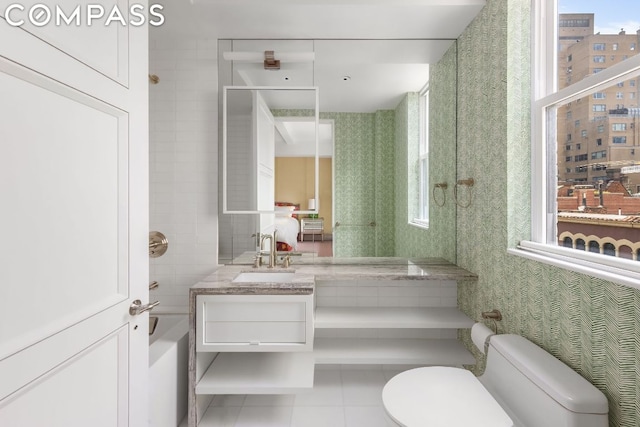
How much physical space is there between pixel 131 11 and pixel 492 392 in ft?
6.74

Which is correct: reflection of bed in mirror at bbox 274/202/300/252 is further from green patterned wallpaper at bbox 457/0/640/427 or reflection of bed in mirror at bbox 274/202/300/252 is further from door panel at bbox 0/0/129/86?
door panel at bbox 0/0/129/86

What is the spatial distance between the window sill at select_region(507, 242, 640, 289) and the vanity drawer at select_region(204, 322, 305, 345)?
3.81ft

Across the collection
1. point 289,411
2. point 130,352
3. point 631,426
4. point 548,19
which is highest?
point 548,19

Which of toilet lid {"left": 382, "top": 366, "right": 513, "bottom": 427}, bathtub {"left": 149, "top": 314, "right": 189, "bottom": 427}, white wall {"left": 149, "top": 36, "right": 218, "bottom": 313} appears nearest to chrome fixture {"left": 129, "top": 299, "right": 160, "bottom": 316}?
bathtub {"left": 149, "top": 314, "right": 189, "bottom": 427}

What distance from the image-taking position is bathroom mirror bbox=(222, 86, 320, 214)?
2395mm

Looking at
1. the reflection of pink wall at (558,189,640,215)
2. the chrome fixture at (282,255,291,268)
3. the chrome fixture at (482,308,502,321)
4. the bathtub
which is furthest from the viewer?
the chrome fixture at (282,255,291,268)

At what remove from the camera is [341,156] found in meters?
2.39

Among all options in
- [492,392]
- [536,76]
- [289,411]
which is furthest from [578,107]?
[289,411]

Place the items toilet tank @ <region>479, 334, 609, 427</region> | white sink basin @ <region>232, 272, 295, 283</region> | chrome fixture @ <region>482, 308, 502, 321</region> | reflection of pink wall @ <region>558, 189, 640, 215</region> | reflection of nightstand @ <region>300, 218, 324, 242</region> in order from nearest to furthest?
toilet tank @ <region>479, 334, 609, 427</region> < reflection of pink wall @ <region>558, 189, 640, 215</region> < chrome fixture @ <region>482, 308, 502, 321</region> < white sink basin @ <region>232, 272, 295, 283</region> < reflection of nightstand @ <region>300, 218, 324, 242</region>

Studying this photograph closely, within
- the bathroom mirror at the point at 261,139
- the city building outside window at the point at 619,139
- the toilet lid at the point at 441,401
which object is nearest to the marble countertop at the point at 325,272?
the bathroom mirror at the point at 261,139

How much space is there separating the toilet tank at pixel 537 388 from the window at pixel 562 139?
1.22ft

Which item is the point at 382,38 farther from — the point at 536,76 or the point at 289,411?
the point at 289,411

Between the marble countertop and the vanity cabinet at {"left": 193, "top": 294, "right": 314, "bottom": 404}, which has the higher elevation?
the marble countertop

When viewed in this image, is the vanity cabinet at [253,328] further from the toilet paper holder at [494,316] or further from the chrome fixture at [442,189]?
the chrome fixture at [442,189]
